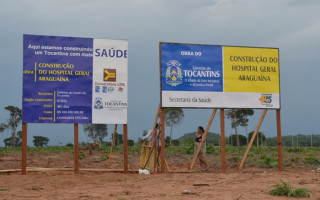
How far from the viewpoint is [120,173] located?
14953 mm

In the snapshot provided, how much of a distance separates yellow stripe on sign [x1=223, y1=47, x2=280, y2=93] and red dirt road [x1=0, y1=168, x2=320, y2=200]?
3712 mm

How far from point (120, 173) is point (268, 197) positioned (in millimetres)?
7125

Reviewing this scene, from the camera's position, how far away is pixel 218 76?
15.3m

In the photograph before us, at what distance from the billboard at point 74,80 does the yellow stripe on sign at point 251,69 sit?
11.7 ft

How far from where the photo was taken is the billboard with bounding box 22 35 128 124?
14172mm

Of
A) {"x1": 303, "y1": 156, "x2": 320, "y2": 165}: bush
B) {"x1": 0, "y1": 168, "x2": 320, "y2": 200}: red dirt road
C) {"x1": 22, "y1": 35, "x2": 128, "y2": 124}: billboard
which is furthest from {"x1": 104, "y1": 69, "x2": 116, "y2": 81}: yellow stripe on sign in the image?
{"x1": 303, "y1": 156, "x2": 320, "y2": 165}: bush

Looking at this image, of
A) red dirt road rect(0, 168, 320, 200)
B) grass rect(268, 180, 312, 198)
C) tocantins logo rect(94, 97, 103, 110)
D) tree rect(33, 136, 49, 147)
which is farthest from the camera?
tree rect(33, 136, 49, 147)

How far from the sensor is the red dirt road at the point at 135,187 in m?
9.06

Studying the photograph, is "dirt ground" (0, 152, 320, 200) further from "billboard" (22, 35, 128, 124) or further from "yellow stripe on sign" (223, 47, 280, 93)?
"yellow stripe on sign" (223, 47, 280, 93)

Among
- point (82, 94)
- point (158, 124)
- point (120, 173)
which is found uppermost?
point (82, 94)

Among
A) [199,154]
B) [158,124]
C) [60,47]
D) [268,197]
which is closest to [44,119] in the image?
[60,47]

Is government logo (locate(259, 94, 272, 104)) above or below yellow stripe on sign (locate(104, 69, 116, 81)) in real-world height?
below

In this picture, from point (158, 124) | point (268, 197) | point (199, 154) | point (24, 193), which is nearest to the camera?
point (268, 197)

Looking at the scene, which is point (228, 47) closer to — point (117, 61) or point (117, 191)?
point (117, 61)
